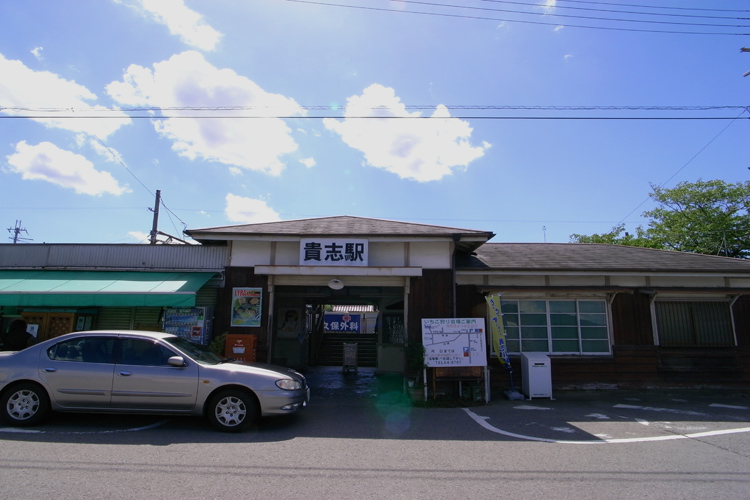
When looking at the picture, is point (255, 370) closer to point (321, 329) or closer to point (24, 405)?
point (24, 405)

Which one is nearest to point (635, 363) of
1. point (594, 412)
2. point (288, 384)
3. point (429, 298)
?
point (594, 412)

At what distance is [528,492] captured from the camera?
4.31 metres

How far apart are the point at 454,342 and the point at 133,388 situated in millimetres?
5860

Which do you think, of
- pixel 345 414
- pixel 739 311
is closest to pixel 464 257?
pixel 345 414

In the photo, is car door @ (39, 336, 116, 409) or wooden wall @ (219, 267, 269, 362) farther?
wooden wall @ (219, 267, 269, 362)

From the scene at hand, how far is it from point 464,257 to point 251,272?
5372mm

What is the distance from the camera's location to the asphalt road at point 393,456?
4301mm

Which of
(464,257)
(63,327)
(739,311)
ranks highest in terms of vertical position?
(464,257)

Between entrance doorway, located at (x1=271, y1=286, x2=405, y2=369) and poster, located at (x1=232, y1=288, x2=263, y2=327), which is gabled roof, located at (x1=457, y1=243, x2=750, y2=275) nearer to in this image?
entrance doorway, located at (x1=271, y1=286, x2=405, y2=369)

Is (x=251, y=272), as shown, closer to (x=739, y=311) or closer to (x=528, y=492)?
(x=528, y=492)

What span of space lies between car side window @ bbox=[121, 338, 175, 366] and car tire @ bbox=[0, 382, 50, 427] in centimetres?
123

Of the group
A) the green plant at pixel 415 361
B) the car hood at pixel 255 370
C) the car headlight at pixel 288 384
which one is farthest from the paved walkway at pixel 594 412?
the car hood at pixel 255 370

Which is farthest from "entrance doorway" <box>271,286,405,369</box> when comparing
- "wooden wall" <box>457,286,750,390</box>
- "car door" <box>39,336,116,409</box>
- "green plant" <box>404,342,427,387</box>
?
"car door" <box>39,336,116,409</box>

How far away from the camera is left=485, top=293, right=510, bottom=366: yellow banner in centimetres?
963
